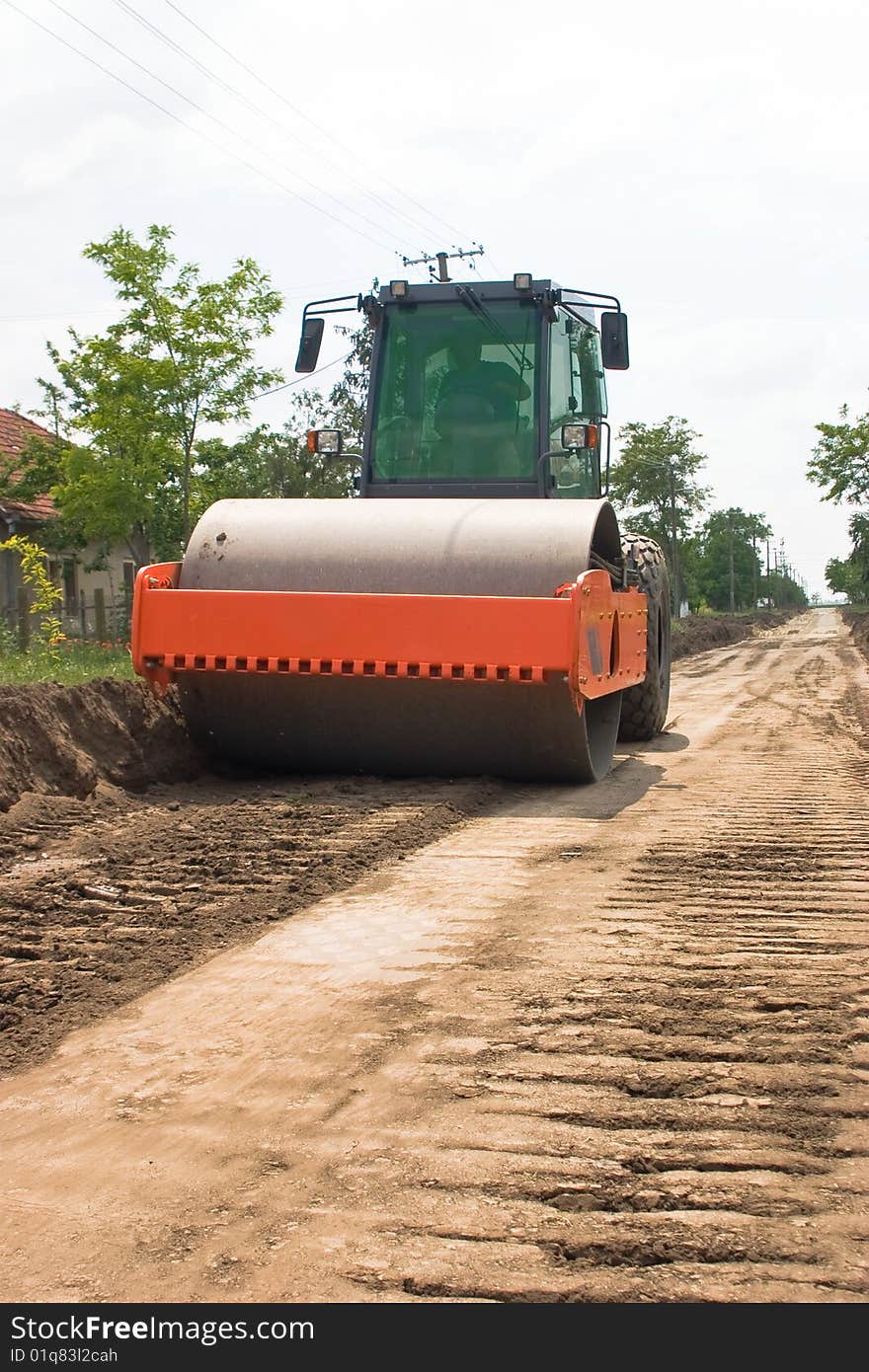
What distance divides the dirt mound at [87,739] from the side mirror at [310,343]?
2412mm

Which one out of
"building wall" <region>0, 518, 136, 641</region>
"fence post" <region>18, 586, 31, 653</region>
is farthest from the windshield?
"building wall" <region>0, 518, 136, 641</region>

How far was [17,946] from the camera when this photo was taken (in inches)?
196

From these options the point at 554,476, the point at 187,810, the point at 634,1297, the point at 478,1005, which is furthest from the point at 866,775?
the point at 634,1297

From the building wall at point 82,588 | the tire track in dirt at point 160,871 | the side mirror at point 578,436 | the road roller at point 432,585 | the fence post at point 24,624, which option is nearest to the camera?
the tire track in dirt at point 160,871

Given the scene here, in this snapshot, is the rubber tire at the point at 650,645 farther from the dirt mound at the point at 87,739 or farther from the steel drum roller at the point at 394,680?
the dirt mound at the point at 87,739

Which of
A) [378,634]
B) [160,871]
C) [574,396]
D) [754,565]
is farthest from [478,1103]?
[754,565]

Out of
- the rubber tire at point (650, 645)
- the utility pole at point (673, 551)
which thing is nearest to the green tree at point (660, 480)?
the utility pole at point (673, 551)

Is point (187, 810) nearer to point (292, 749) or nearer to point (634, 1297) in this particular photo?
point (292, 749)

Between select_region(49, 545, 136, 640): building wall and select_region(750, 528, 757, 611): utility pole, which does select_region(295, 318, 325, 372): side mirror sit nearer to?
select_region(49, 545, 136, 640): building wall

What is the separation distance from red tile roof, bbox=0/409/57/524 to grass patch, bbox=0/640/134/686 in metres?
12.2

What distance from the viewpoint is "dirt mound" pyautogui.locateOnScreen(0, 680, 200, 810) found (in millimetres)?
8297

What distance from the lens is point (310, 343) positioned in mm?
9648

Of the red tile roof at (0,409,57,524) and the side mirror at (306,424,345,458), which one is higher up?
the red tile roof at (0,409,57,524)

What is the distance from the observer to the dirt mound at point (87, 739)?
8.30 m
